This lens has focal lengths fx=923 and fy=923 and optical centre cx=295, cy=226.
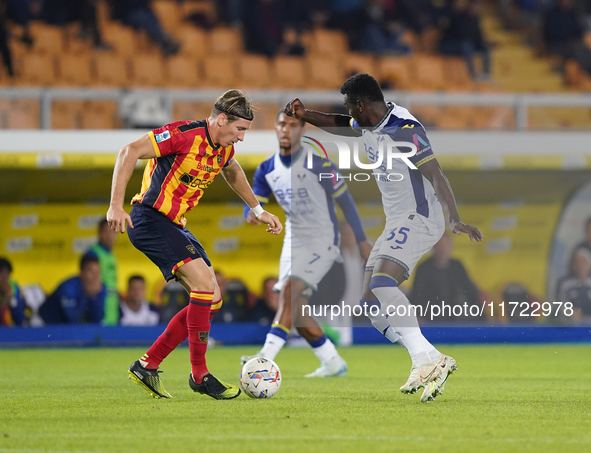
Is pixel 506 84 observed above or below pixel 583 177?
above

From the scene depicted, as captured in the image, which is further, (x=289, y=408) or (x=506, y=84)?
(x=506, y=84)

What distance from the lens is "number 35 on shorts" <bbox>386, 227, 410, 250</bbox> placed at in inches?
241

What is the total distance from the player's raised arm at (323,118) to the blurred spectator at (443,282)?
1226 millimetres

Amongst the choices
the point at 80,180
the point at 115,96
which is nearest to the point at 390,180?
the point at 115,96

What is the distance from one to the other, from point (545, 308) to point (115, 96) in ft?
18.9

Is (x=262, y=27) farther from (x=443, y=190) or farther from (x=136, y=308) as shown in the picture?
(x=443, y=190)

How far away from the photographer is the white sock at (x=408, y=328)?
5.80 metres

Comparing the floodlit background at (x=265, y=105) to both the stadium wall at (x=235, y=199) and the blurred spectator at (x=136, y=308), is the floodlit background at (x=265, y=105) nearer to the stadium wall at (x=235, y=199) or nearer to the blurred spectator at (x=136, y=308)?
the stadium wall at (x=235, y=199)

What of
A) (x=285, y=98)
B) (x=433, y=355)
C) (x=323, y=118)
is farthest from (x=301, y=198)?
(x=285, y=98)

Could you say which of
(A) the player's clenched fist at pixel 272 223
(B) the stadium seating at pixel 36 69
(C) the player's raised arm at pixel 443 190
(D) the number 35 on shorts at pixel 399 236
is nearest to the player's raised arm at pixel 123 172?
(A) the player's clenched fist at pixel 272 223

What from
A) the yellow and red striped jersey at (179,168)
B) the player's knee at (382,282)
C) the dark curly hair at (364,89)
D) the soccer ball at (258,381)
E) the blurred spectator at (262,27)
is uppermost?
the blurred spectator at (262,27)

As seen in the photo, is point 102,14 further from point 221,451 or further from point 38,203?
point 221,451

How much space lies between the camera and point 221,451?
12.7 ft

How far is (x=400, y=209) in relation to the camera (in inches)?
247
